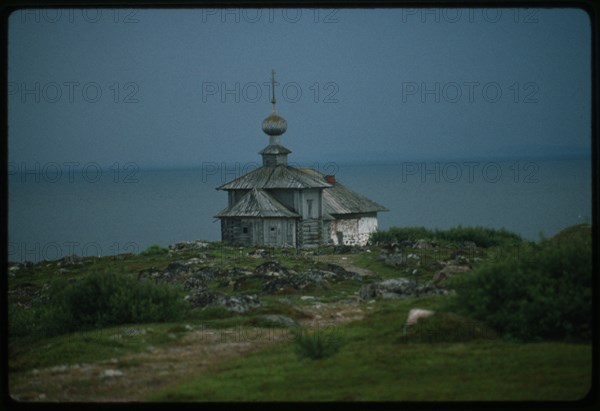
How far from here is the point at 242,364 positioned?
1019 cm

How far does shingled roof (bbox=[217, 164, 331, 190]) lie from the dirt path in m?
6.28

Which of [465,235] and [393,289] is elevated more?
[465,235]

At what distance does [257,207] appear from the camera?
18641 mm

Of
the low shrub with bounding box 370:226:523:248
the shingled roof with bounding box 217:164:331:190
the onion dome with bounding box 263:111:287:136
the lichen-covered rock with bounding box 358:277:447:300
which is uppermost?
the onion dome with bounding box 263:111:287:136

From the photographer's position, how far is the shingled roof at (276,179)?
1781cm

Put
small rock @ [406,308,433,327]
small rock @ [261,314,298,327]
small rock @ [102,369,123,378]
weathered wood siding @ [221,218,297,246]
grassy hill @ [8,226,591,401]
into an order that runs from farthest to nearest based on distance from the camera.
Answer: weathered wood siding @ [221,218,297,246] → small rock @ [261,314,298,327] → small rock @ [406,308,433,327] → small rock @ [102,369,123,378] → grassy hill @ [8,226,591,401]

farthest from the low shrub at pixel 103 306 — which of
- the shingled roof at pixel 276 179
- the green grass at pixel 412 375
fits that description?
the shingled roof at pixel 276 179

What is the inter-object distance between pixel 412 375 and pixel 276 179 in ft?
32.6

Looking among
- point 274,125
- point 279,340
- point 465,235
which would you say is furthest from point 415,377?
point 274,125

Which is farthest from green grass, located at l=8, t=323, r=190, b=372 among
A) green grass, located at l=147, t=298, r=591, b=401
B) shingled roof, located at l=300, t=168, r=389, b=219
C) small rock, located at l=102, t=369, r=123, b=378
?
shingled roof, located at l=300, t=168, r=389, b=219

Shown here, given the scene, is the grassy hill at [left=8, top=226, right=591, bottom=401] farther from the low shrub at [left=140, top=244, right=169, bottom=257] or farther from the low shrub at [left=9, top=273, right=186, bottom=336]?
the low shrub at [left=140, top=244, right=169, bottom=257]

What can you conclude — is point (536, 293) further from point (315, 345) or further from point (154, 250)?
point (154, 250)

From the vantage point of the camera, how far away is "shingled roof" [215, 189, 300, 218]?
17.9 metres
